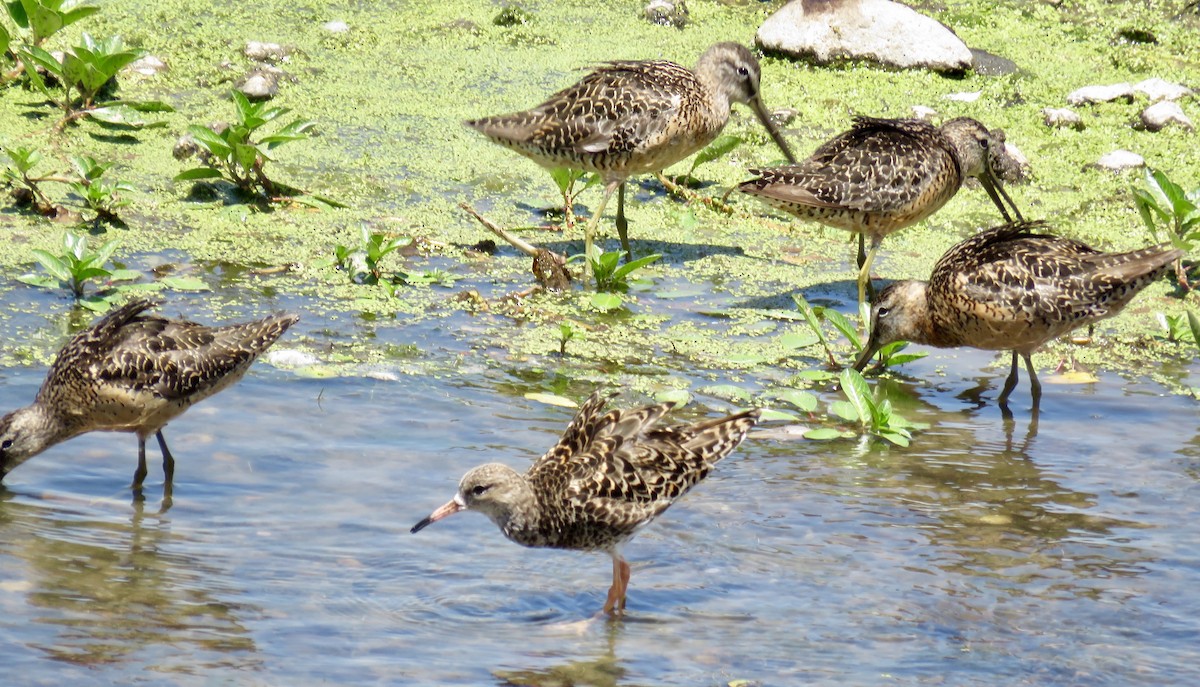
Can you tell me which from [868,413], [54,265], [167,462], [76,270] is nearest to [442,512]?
[167,462]

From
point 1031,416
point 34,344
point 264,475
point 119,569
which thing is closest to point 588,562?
point 264,475

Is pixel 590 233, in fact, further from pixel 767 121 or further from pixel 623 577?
pixel 623 577

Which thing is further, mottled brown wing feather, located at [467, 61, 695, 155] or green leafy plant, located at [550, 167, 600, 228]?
green leafy plant, located at [550, 167, 600, 228]

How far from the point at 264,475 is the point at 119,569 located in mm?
1005

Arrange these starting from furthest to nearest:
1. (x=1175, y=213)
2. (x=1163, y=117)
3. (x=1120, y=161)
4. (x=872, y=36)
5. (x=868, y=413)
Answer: (x=872, y=36) < (x=1163, y=117) < (x=1120, y=161) < (x=1175, y=213) < (x=868, y=413)

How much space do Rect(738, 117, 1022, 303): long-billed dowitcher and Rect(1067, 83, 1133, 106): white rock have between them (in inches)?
97.9

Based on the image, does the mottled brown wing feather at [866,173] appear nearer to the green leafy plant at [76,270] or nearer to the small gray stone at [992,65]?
the small gray stone at [992,65]

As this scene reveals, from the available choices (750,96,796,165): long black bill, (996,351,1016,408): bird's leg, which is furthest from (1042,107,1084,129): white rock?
(996,351,1016,408): bird's leg

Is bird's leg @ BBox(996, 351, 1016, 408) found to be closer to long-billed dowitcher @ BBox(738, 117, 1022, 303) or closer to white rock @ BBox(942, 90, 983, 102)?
long-billed dowitcher @ BBox(738, 117, 1022, 303)

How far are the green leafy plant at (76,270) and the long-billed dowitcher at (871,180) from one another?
349 cm

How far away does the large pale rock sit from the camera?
444 inches

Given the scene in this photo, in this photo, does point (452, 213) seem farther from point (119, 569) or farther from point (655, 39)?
point (119, 569)

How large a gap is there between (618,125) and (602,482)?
380 cm

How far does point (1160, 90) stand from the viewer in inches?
435
